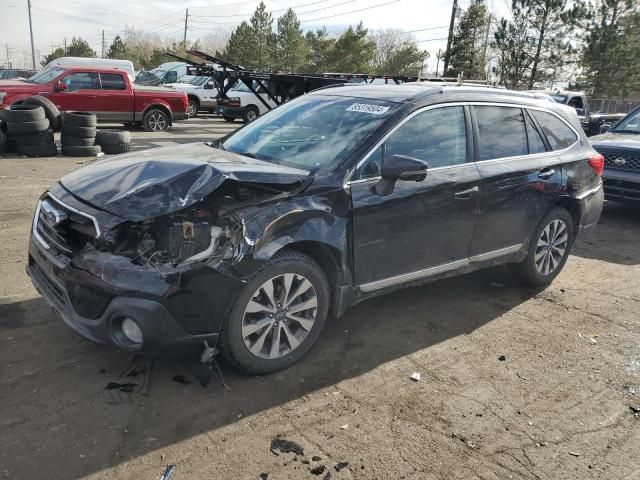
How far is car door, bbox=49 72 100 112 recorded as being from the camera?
14.2m

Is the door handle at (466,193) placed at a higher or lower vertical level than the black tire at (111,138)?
higher

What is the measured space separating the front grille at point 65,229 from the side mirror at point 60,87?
12221 millimetres

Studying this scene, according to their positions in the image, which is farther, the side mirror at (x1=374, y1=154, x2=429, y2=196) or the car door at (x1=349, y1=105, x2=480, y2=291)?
the car door at (x1=349, y1=105, x2=480, y2=291)

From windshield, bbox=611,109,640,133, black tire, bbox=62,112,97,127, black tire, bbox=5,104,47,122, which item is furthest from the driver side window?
black tire, bbox=5,104,47,122

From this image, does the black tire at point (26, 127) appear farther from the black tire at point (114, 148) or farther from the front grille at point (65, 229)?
the front grille at point (65, 229)

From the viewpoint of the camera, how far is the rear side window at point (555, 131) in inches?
200

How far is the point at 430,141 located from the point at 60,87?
1288cm

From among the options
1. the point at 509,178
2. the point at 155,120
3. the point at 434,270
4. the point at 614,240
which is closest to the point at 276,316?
the point at 434,270

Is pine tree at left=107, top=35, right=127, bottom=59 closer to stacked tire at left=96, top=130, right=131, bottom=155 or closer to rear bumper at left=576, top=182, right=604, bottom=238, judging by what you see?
stacked tire at left=96, top=130, right=131, bottom=155

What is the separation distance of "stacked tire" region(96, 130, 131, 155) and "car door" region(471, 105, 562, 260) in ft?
29.4

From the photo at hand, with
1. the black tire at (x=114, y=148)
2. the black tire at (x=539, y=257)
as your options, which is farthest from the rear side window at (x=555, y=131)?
the black tire at (x=114, y=148)

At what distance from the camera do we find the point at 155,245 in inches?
121

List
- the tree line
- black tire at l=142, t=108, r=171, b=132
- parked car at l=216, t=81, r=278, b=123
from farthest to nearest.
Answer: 1. the tree line
2. parked car at l=216, t=81, r=278, b=123
3. black tire at l=142, t=108, r=171, b=132

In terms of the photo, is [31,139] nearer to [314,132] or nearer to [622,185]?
[314,132]
